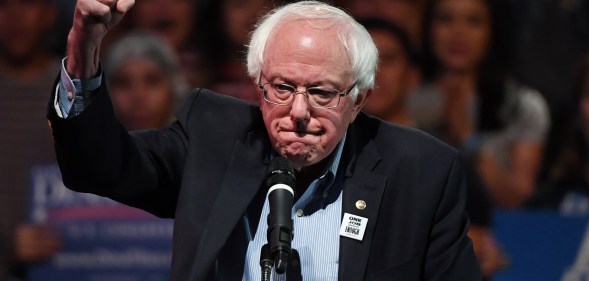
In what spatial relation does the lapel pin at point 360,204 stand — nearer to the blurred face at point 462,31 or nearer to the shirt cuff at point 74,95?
the shirt cuff at point 74,95

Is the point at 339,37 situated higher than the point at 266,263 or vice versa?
the point at 339,37

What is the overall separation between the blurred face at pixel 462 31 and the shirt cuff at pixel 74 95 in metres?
3.43

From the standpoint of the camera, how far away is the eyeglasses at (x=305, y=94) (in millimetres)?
2584

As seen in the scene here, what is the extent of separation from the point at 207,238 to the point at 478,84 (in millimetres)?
3274

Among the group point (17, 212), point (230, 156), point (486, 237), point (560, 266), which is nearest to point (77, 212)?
point (17, 212)

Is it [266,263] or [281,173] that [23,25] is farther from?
[266,263]

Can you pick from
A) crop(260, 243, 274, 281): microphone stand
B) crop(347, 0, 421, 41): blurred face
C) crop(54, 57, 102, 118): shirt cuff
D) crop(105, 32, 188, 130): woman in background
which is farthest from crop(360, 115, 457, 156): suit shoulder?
A: crop(105, 32, 188, 130): woman in background

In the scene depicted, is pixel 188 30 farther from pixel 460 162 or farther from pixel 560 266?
pixel 460 162

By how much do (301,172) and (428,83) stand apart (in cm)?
291

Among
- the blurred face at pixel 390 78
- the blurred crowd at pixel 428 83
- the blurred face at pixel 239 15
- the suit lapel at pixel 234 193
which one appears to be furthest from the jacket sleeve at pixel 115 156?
the blurred face at pixel 239 15

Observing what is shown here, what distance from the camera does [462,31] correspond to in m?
5.58

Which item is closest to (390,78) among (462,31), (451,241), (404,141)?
(462,31)

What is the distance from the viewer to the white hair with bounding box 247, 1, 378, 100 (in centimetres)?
264

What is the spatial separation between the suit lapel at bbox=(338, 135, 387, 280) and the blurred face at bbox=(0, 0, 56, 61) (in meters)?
3.57
